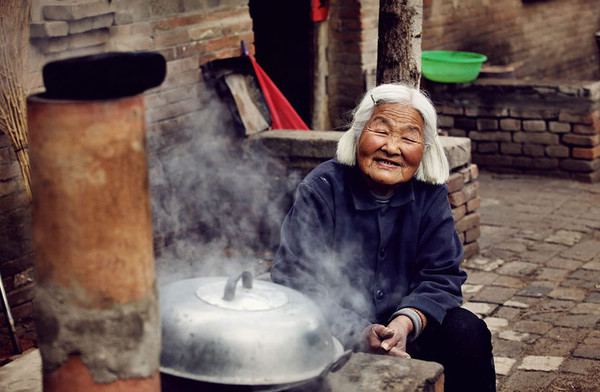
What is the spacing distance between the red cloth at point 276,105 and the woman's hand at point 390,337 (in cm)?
382

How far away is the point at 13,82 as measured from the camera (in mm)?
4324

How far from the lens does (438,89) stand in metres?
9.46

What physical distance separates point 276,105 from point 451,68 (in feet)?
9.54

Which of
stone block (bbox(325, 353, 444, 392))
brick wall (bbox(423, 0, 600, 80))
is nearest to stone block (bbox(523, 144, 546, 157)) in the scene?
brick wall (bbox(423, 0, 600, 80))

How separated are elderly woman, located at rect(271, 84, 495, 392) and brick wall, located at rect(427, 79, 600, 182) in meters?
5.63

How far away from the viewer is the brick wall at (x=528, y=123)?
8.63 m

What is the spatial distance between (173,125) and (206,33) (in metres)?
0.81

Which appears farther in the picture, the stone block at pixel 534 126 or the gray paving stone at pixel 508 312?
the stone block at pixel 534 126

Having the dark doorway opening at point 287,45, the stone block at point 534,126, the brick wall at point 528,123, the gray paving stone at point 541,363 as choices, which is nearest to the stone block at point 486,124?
the brick wall at point 528,123

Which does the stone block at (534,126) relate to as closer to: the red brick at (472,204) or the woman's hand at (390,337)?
the red brick at (472,204)

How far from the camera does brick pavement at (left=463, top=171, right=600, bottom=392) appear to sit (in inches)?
176

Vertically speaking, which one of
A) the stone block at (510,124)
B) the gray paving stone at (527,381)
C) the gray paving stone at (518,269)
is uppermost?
the stone block at (510,124)

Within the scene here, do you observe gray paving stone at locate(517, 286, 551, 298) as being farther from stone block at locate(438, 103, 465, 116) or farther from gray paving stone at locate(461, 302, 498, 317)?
stone block at locate(438, 103, 465, 116)

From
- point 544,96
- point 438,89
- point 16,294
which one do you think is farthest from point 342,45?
point 16,294
